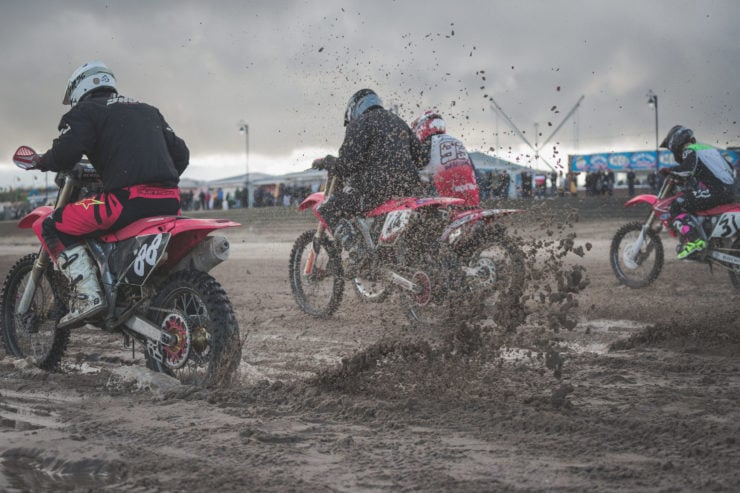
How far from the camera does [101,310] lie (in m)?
4.51

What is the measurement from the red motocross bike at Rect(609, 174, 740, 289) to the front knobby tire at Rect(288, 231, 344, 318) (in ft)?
13.3

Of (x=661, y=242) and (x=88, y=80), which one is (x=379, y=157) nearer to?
(x=88, y=80)

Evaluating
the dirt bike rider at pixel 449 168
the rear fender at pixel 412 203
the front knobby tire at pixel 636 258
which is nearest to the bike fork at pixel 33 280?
the rear fender at pixel 412 203

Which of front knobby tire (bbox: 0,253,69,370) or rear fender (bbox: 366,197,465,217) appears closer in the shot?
front knobby tire (bbox: 0,253,69,370)

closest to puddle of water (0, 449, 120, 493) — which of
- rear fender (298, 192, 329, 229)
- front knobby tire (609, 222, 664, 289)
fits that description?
rear fender (298, 192, 329, 229)

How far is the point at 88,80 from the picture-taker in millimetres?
4754

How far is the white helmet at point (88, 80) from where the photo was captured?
15.6ft

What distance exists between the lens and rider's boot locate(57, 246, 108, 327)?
4512 mm

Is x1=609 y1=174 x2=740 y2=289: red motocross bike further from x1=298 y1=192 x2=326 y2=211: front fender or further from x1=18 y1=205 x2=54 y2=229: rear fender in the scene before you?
x1=18 y1=205 x2=54 y2=229: rear fender

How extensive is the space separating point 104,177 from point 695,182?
6747 mm

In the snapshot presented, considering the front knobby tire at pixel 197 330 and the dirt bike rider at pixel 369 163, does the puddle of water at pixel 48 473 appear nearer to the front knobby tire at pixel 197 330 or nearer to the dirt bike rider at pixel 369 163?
the front knobby tire at pixel 197 330

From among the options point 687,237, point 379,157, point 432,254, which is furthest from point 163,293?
point 687,237

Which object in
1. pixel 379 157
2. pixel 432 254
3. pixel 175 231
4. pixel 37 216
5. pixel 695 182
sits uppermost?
pixel 379 157

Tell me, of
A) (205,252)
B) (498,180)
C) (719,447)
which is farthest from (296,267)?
(719,447)
